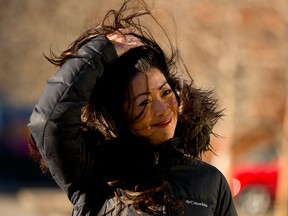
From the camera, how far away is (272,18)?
9.55 m

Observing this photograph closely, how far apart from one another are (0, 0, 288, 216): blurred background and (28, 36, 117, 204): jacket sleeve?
6.35 meters

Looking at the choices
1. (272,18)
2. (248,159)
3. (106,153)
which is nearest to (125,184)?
(106,153)

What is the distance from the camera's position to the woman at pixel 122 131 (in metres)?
2.32

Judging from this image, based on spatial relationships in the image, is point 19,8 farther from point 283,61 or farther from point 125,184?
point 125,184

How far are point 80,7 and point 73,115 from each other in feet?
27.4

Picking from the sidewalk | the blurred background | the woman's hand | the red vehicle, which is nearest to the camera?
the woman's hand

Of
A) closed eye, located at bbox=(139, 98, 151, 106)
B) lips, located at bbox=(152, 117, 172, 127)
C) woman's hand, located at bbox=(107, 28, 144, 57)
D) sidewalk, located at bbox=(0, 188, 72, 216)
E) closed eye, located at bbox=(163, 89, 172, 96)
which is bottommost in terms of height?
sidewalk, located at bbox=(0, 188, 72, 216)

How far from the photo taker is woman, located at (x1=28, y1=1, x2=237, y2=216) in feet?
7.62

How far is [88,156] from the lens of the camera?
2.43m

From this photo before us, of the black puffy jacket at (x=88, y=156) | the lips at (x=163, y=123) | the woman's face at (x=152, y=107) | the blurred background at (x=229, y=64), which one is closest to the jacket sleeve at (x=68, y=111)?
the black puffy jacket at (x=88, y=156)

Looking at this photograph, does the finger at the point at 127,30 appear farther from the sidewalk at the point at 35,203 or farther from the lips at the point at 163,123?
the sidewalk at the point at 35,203

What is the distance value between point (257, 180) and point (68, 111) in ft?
37.2

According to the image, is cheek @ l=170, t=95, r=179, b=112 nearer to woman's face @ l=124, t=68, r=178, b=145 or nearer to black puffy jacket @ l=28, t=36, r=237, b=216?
woman's face @ l=124, t=68, r=178, b=145

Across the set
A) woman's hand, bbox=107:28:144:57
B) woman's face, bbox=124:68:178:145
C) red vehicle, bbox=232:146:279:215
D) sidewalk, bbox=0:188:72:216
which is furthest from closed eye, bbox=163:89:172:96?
sidewalk, bbox=0:188:72:216
